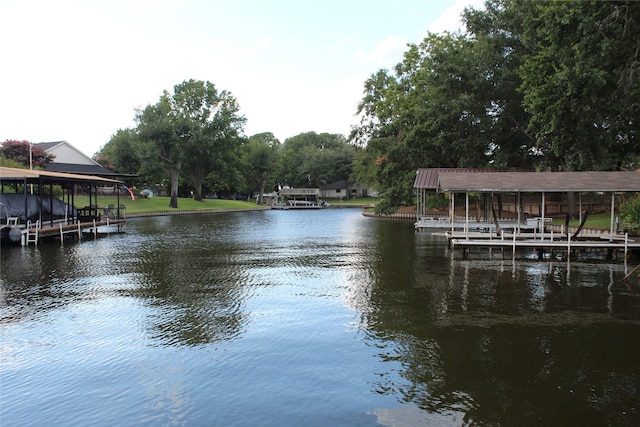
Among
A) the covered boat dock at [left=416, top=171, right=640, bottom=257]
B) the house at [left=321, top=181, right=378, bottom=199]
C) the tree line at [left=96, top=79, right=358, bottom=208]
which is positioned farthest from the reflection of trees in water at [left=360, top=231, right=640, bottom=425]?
the house at [left=321, top=181, right=378, bottom=199]

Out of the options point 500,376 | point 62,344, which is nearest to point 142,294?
point 62,344

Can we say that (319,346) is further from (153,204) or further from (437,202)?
(153,204)

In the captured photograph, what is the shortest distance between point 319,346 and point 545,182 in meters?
17.0

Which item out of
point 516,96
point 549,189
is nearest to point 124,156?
point 516,96

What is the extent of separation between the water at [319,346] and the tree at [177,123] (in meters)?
46.4

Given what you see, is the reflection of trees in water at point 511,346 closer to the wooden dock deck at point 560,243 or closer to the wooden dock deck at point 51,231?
the wooden dock deck at point 560,243

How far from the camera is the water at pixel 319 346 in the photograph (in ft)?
25.4

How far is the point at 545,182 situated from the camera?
22859 millimetres

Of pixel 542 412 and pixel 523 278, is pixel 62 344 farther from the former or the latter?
pixel 523 278

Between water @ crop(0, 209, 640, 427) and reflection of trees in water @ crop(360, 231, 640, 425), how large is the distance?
0.14ft

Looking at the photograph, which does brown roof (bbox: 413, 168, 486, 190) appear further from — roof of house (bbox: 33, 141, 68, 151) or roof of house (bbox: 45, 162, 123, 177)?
roof of house (bbox: 33, 141, 68, 151)

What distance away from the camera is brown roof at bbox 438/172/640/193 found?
70.9ft

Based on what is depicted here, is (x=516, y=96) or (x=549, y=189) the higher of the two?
(x=516, y=96)

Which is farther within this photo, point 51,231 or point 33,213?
point 33,213
